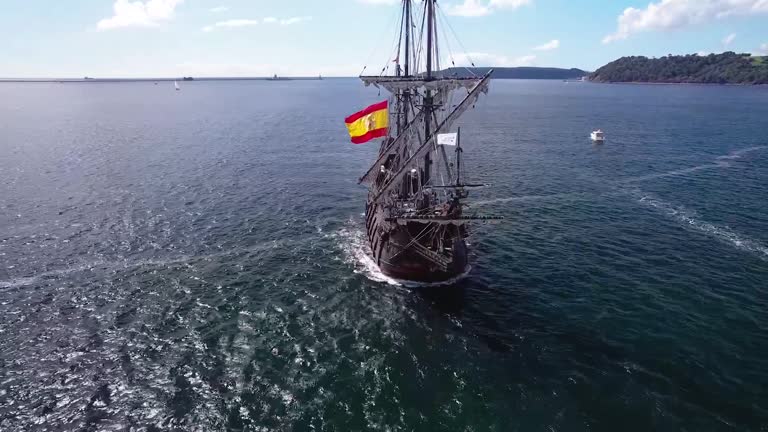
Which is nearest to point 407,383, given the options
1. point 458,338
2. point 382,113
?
point 458,338

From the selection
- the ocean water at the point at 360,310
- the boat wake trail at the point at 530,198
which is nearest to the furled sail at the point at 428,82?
the ocean water at the point at 360,310

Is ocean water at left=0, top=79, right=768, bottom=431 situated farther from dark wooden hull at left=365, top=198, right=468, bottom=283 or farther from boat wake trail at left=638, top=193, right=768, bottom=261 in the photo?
dark wooden hull at left=365, top=198, right=468, bottom=283

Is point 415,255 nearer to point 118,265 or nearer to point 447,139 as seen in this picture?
point 447,139

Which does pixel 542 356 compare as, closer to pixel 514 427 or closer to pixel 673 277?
pixel 514 427

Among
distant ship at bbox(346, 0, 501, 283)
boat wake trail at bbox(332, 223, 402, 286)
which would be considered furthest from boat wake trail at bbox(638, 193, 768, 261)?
boat wake trail at bbox(332, 223, 402, 286)

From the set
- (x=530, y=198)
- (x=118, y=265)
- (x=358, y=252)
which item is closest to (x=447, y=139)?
(x=358, y=252)
